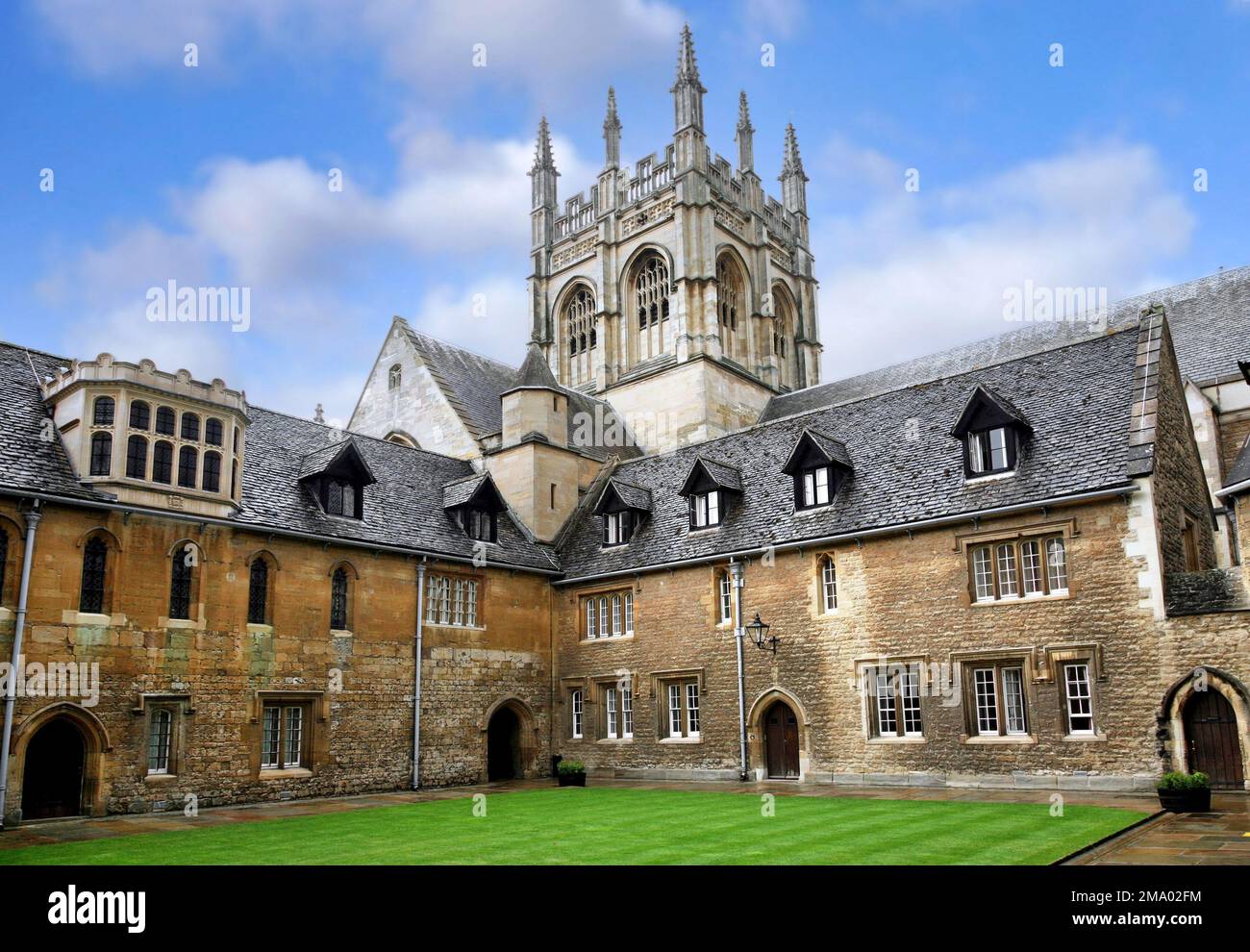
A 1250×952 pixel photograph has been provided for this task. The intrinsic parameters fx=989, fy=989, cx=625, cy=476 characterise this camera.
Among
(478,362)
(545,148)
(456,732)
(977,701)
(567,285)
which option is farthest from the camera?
Result: (545,148)

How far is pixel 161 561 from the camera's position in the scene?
22438 mm

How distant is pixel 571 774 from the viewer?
27.1 m

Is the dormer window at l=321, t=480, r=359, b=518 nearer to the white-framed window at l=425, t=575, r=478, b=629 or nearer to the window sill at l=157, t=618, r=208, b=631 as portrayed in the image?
the white-framed window at l=425, t=575, r=478, b=629

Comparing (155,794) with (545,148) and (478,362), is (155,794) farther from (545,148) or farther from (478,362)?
(545,148)

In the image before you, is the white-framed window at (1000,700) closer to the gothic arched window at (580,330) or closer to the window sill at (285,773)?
the window sill at (285,773)

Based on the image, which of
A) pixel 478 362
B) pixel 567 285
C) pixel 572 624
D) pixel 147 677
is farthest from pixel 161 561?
pixel 567 285

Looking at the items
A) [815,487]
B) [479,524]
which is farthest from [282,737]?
[815,487]

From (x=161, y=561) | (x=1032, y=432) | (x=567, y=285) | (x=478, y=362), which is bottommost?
(x=161, y=561)

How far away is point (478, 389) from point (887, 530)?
23934 mm

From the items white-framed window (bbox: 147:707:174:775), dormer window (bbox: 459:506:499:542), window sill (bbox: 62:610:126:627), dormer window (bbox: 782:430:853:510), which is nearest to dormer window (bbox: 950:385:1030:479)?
dormer window (bbox: 782:430:853:510)

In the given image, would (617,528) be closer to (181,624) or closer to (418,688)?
(418,688)

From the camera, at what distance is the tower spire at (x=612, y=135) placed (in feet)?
193

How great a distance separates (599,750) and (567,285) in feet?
116

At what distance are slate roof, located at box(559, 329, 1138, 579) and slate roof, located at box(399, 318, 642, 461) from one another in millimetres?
6719
